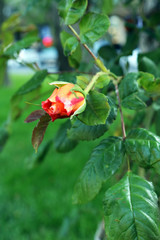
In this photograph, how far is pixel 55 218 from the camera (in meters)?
2.03

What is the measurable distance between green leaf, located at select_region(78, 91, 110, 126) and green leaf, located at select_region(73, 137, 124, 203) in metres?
0.09

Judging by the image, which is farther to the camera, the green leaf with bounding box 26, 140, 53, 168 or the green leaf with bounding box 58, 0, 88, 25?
the green leaf with bounding box 26, 140, 53, 168

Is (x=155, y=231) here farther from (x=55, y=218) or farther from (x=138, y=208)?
(x=55, y=218)

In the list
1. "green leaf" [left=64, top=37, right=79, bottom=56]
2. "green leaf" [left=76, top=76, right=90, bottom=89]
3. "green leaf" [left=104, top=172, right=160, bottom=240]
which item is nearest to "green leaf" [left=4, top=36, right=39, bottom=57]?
"green leaf" [left=64, top=37, right=79, bottom=56]

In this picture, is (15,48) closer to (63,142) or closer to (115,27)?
(63,142)

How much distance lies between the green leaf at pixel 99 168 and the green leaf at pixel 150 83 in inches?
4.5

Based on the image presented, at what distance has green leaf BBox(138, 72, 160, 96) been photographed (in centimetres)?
51

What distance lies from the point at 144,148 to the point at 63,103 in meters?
0.16

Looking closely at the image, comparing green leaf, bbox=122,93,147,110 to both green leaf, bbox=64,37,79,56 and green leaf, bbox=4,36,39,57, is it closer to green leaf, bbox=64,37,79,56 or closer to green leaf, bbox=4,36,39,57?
green leaf, bbox=64,37,79,56

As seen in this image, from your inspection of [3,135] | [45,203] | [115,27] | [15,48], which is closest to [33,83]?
[15,48]

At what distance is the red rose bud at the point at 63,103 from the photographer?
35 cm

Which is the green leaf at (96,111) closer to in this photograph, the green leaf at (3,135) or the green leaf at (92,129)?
the green leaf at (92,129)

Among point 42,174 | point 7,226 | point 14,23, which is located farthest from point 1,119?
point 14,23

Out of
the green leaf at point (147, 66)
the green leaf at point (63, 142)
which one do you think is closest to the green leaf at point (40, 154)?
the green leaf at point (63, 142)
